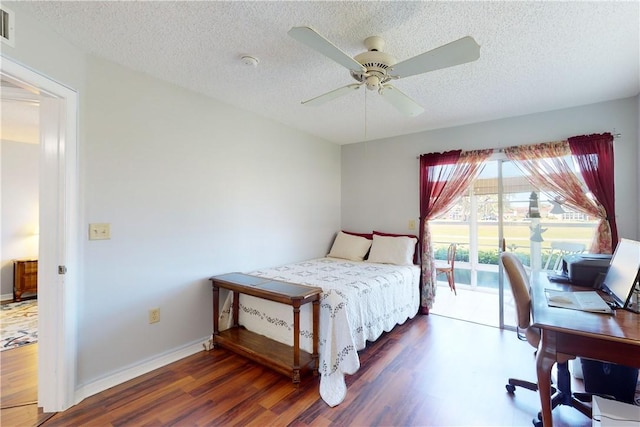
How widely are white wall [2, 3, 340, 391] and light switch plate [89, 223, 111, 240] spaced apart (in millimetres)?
37

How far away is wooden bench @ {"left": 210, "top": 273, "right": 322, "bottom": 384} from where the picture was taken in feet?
7.14

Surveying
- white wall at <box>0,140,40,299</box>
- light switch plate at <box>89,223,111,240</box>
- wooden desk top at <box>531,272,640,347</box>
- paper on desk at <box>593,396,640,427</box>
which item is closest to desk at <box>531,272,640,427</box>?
wooden desk top at <box>531,272,640,347</box>

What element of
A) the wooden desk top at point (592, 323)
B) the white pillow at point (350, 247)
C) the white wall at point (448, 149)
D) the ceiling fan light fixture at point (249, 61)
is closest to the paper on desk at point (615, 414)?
the wooden desk top at point (592, 323)

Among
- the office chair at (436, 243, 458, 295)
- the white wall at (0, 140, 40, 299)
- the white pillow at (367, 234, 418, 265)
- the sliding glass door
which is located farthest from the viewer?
the white wall at (0, 140, 40, 299)

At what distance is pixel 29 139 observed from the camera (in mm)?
4145

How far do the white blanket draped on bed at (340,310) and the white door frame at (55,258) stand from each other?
1.24m

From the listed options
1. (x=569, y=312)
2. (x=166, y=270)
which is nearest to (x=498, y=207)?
(x=569, y=312)

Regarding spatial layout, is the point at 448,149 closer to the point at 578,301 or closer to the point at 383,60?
the point at 383,60

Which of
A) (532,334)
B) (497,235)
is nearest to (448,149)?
(497,235)

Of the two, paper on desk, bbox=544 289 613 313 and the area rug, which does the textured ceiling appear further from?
the area rug

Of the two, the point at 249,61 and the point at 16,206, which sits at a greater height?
the point at 249,61

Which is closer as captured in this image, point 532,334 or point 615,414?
point 615,414

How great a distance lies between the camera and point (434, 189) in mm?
3658

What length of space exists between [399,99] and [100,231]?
236cm
